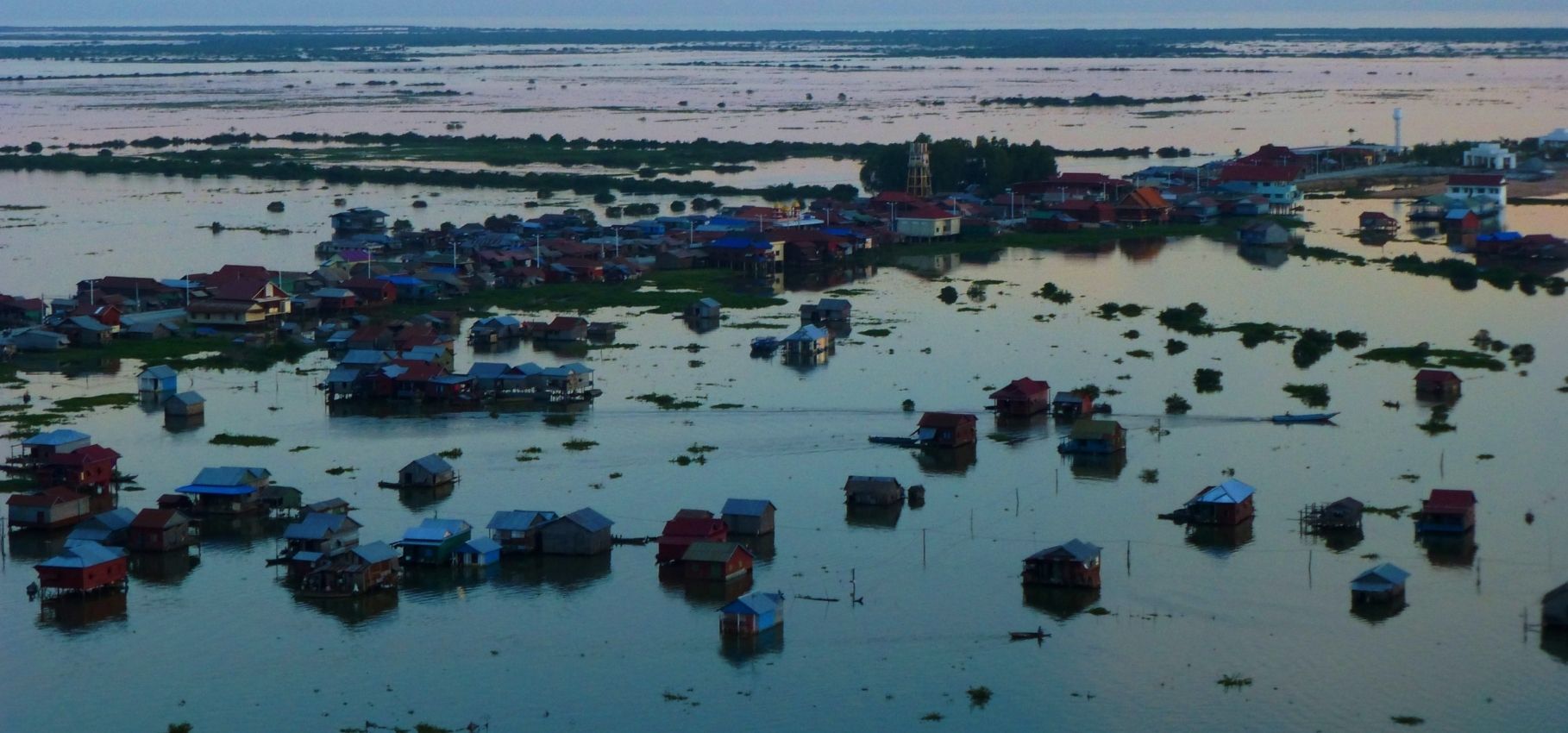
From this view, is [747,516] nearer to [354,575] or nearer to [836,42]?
[354,575]

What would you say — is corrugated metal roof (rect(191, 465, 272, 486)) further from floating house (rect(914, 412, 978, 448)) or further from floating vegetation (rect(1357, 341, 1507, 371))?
floating vegetation (rect(1357, 341, 1507, 371))

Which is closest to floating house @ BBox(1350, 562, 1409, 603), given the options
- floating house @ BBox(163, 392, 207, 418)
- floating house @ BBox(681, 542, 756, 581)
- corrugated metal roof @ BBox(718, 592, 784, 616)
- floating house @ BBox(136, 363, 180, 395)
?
corrugated metal roof @ BBox(718, 592, 784, 616)

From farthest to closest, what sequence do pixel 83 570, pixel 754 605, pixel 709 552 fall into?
pixel 709 552, pixel 83 570, pixel 754 605

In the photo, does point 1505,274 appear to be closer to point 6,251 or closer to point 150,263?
point 150,263

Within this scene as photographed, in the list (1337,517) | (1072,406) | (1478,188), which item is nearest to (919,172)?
(1478,188)

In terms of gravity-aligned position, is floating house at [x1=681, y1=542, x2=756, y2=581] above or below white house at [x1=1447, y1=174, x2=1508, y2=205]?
below

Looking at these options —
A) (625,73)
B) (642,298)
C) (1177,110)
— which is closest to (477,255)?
(642,298)
